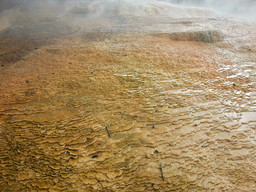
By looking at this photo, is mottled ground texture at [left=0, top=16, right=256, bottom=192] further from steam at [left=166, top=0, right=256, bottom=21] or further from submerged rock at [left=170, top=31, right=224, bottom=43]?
steam at [left=166, top=0, right=256, bottom=21]

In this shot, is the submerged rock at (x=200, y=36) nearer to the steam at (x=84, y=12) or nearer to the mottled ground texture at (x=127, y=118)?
the mottled ground texture at (x=127, y=118)

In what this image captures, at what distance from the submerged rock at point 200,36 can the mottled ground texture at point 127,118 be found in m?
0.52

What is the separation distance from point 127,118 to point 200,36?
3.39 meters

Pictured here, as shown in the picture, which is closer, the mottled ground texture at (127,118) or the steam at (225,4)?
the mottled ground texture at (127,118)

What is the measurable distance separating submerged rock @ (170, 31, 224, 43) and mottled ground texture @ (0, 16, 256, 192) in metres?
0.52

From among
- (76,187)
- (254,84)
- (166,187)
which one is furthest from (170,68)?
(76,187)

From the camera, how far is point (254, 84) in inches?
101

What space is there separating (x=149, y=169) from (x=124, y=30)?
13.6 ft

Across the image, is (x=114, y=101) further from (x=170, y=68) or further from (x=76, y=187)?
(x=170, y=68)

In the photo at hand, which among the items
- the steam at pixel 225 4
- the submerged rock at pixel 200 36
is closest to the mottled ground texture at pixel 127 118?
the submerged rock at pixel 200 36

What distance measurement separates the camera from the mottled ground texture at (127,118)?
1.43 m

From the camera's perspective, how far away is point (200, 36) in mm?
4176

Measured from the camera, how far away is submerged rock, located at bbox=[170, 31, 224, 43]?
4.09m

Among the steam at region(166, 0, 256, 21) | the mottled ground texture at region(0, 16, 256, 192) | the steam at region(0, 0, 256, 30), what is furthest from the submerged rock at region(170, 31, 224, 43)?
the steam at region(166, 0, 256, 21)
